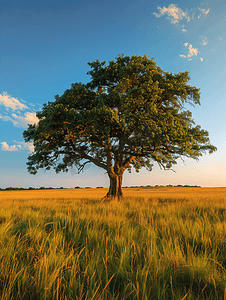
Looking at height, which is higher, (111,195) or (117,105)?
(117,105)

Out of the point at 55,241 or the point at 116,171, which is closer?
the point at 55,241

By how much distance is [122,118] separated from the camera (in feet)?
42.4

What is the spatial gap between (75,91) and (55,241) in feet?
50.5

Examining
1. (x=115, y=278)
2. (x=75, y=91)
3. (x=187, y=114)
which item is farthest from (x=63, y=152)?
(x=115, y=278)

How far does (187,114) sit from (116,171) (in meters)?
9.63

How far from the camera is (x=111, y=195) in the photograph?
18.8m

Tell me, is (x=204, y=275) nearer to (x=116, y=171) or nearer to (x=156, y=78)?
(x=156, y=78)

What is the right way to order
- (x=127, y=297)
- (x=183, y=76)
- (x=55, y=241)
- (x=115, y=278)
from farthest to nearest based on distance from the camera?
(x=183, y=76)
(x=55, y=241)
(x=115, y=278)
(x=127, y=297)

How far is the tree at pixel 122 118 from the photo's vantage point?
13656 mm

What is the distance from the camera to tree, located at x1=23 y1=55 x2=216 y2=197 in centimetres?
1366

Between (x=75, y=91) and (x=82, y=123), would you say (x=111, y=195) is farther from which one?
(x=75, y=91)

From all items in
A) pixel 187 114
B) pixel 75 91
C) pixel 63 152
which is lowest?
pixel 63 152

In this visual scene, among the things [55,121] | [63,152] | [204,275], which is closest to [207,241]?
[204,275]

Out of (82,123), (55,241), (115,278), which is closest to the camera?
(115,278)
